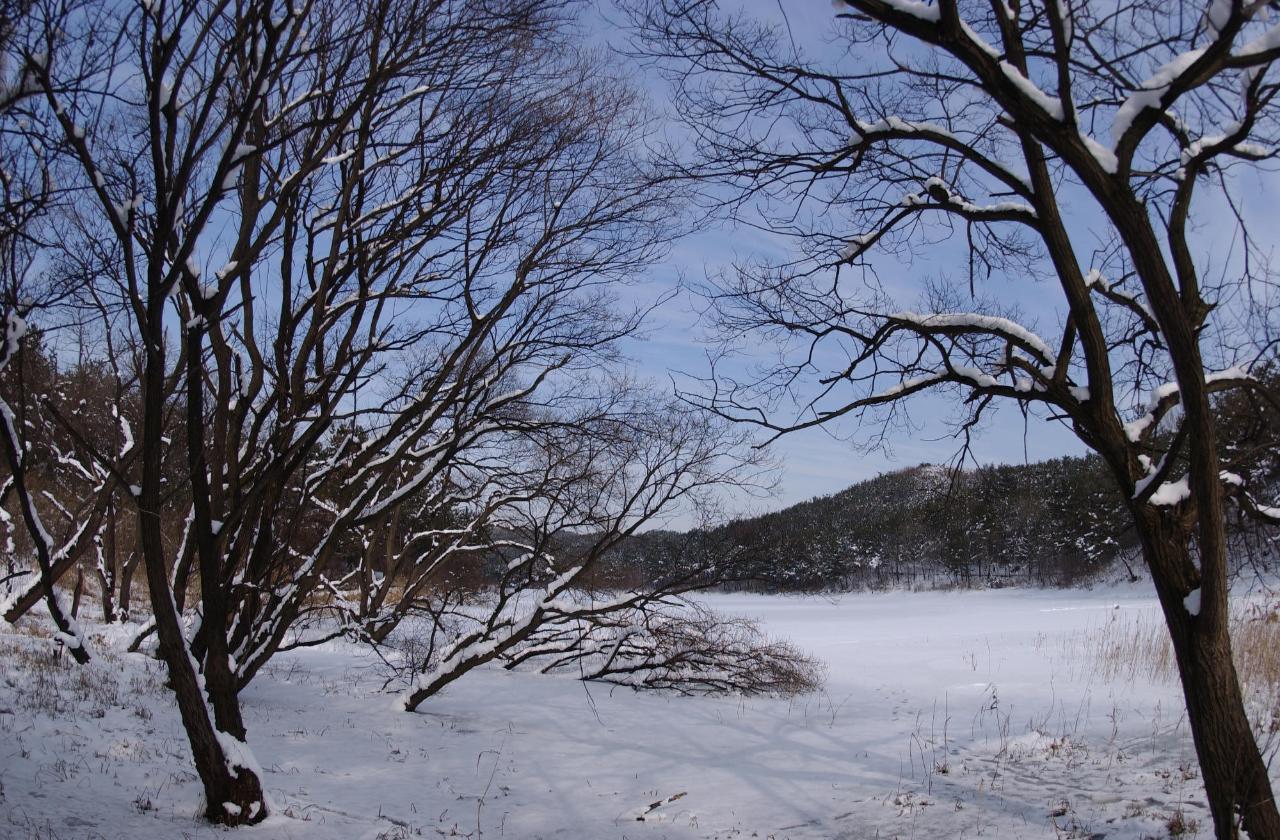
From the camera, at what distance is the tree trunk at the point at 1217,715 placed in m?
4.01

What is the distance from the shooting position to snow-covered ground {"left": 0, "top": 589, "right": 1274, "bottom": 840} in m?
5.38

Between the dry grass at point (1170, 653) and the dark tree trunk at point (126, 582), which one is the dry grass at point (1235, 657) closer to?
the dry grass at point (1170, 653)

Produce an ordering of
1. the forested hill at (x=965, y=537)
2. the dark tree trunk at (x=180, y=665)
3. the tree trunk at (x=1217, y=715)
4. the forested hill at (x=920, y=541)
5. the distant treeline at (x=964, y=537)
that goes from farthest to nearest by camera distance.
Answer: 1. the forested hill at (x=965, y=537)
2. the distant treeline at (x=964, y=537)
3. the forested hill at (x=920, y=541)
4. the dark tree trunk at (x=180, y=665)
5. the tree trunk at (x=1217, y=715)

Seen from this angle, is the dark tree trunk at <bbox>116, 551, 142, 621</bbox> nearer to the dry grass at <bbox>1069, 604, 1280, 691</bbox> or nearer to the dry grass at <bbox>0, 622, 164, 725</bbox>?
the dry grass at <bbox>0, 622, 164, 725</bbox>

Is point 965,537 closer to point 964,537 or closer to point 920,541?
point 964,537

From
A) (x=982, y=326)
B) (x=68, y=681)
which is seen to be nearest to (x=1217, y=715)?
(x=982, y=326)

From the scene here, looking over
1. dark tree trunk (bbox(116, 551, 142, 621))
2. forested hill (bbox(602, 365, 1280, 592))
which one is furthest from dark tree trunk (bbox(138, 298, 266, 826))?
dark tree trunk (bbox(116, 551, 142, 621))

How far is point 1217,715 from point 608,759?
573 cm

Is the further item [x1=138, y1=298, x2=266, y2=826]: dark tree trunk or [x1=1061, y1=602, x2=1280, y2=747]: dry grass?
[x1=1061, y1=602, x2=1280, y2=747]: dry grass

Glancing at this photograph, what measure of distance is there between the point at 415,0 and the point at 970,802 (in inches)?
279

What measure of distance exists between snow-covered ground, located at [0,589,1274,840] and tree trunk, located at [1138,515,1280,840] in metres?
1.39

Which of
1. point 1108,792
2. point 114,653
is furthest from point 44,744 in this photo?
point 1108,792

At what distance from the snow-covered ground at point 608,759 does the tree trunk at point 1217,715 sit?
139 centimetres

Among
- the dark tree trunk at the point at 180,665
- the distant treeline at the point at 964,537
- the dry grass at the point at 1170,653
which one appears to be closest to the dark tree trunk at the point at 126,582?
the dark tree trunk at the point at 180,665
